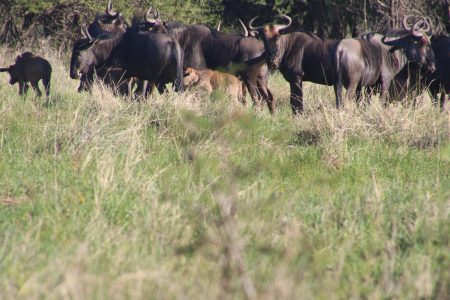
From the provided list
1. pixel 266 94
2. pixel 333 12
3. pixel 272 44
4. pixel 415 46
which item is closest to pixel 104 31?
pixel 266 94

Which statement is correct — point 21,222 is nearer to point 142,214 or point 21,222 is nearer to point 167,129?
point 142,214

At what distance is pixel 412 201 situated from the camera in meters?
6.39

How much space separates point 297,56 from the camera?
13.5 metres

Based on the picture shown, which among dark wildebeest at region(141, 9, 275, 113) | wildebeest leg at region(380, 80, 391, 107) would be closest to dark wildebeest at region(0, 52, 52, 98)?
dark wildebeest at region(141, 9, 275, 113)

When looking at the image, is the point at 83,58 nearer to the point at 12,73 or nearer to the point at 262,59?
the point at 12,73

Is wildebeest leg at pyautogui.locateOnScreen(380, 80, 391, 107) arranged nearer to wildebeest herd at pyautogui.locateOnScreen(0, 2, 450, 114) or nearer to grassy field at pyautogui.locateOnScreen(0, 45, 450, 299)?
wildebeest herd at pyautogui.locateOnScreen(0, 2, 450, 114)

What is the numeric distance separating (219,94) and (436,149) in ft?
13.3

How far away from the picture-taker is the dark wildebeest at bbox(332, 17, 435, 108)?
493 inches

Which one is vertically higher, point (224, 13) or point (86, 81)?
point (86, 81)

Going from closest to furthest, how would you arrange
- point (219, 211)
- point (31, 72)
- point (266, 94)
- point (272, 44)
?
point (219, 211), point (272, 44), point (266, 94), point (31, 72)

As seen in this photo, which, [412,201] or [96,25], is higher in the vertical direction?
[412,201]

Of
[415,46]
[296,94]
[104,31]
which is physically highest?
[415,46]

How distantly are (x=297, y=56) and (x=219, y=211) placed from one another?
8.60m

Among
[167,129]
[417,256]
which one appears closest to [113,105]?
[167,129]
